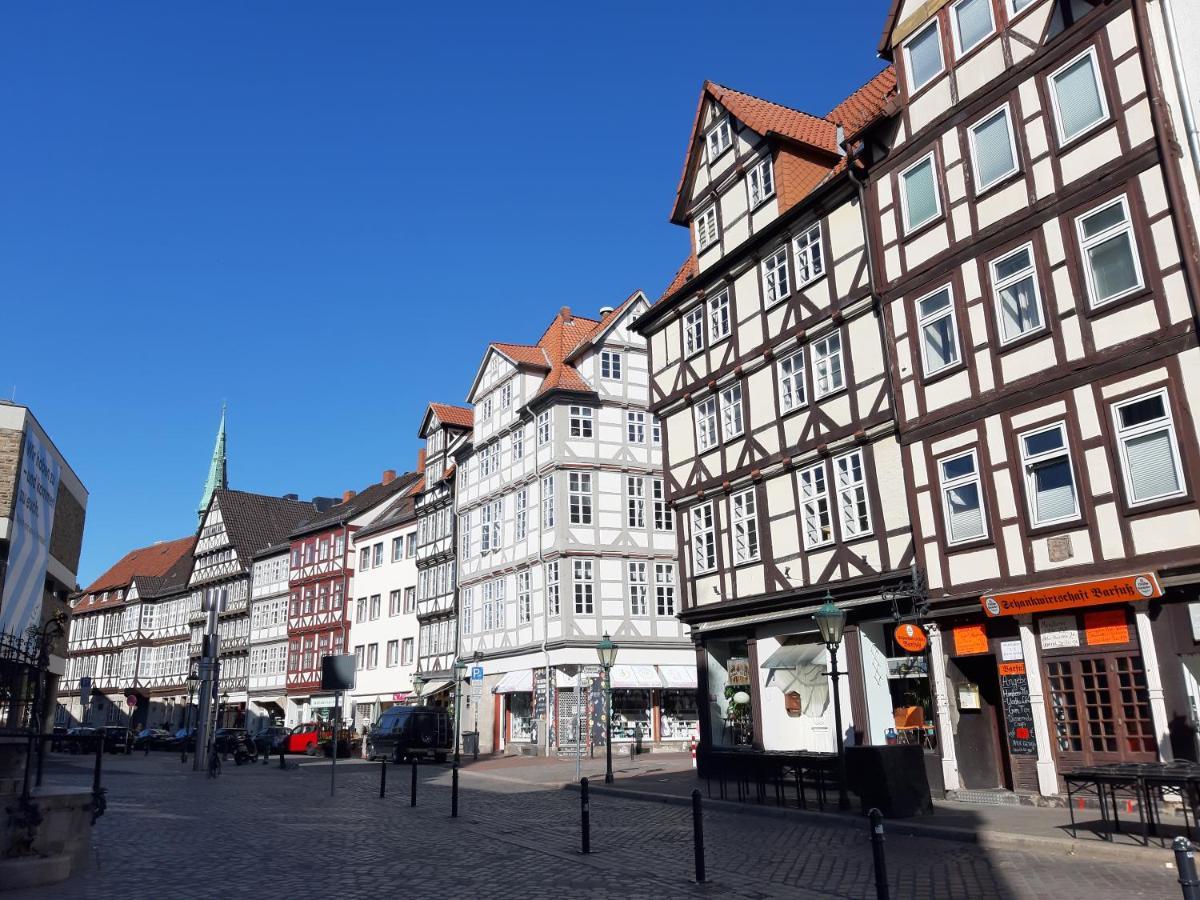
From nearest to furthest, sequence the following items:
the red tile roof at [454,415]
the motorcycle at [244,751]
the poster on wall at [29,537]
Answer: the poster on wall at [29,537] < the motorcycle at [244,751] < the red tile roof at [454,415]

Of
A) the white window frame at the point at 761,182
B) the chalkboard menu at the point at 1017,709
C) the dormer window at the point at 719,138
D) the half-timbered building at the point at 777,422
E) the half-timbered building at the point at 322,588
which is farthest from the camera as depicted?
the half-timbered building at the point at 322,588

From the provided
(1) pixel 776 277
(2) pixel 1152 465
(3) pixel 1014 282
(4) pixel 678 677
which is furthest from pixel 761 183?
(4) pixel 678 677

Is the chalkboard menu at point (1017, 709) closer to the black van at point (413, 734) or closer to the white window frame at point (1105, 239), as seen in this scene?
the white window frame at point (1105, 239)

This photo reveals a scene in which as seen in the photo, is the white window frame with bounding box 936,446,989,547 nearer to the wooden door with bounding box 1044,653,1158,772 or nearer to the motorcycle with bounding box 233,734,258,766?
the wooden door with bounding box 1044,653,1158,772

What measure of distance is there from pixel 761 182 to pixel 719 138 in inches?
104

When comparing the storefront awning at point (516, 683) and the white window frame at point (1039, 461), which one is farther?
the storefront awning at point (516, 683)

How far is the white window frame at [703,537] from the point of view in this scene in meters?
26.0

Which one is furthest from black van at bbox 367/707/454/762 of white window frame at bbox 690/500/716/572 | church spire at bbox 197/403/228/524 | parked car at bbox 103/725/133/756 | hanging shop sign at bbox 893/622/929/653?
church spire at bbox 197/403/228/524

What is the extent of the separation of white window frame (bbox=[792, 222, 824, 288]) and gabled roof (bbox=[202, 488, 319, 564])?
2204 inches

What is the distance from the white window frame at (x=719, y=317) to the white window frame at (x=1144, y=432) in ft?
38.2

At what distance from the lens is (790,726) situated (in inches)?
922

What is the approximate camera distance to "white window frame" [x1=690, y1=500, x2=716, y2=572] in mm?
25984

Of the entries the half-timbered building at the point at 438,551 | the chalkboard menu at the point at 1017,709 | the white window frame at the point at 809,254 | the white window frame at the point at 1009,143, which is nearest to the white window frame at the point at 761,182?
the white window frame at the point at 809,254

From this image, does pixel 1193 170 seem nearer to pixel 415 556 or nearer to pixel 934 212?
pixel 934 212
